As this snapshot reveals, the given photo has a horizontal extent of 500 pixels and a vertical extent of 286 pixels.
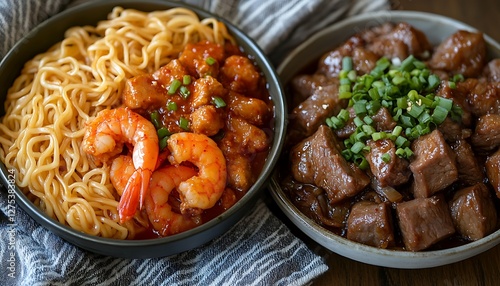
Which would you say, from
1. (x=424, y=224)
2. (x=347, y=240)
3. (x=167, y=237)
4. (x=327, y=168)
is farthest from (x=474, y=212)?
(x=167, y=237)

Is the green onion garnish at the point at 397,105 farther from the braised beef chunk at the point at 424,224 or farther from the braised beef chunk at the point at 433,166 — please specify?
the braised beef chunk at the point at 424,224

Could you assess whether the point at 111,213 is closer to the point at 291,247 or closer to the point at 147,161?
the point at 147,161

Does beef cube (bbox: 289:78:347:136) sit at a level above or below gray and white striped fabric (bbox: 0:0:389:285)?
above

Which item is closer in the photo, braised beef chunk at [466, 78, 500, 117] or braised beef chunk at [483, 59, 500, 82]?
braised beef chunk at [466, 78, 500, 117]

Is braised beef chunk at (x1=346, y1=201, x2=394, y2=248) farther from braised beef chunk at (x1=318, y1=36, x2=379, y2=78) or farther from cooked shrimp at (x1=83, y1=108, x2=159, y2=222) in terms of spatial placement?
cooked shrimp at (x1=83, y1=108, x2=159, y2=222)

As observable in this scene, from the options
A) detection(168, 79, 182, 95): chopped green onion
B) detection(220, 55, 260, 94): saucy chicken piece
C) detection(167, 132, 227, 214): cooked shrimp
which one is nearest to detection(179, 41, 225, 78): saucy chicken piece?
detection(220, 55, 260, 94): saucy chicken piece

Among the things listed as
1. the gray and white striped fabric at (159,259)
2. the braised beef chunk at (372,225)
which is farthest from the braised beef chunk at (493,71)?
the gray and white striped fabric at (159,259)

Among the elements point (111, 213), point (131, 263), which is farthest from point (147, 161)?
point (131, 263)
